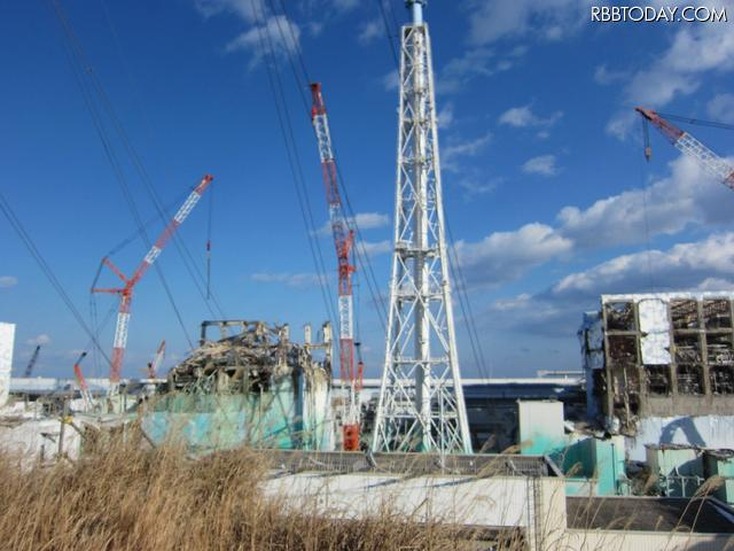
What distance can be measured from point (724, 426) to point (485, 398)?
14.8m

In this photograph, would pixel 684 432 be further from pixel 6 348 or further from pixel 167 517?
pixel 6 348

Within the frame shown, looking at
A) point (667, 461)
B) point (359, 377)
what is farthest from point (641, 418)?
point (359, 377)

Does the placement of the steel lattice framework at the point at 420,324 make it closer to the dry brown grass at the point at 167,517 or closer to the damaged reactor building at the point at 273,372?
the damaged reactor building at the point at 273,372

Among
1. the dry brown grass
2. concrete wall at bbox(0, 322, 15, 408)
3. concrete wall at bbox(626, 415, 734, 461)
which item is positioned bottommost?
concrete wall at bbox(626, 415, 734, 461)

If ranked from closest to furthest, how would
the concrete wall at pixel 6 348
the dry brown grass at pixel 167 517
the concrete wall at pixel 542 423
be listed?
the dry brown grass at pixel 167 517 → the concrete wall at pixel 542 423 → the concrete wall at pixel 6 348

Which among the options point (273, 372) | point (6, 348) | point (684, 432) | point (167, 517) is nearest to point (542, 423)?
point (684, 432)

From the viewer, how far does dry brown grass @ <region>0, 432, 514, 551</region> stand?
3.84 metres

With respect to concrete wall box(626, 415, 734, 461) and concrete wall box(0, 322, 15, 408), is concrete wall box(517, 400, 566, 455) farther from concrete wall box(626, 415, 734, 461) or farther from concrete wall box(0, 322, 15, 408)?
concrete wall box(0, 322, 15, 408)

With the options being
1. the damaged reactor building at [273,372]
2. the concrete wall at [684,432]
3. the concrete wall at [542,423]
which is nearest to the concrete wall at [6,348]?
the damaged reactor building at [273,372]

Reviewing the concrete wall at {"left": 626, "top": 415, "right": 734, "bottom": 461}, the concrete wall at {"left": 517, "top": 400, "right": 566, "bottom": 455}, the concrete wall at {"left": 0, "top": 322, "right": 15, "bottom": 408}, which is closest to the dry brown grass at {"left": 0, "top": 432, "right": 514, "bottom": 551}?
the concrete wall at {"left": 517, "top": 400, "right": 566, "bottom": 455}

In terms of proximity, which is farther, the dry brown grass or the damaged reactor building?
the damaged reactor building

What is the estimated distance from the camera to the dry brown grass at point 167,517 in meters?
3.84

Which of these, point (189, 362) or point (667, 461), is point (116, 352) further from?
point (667, 461)

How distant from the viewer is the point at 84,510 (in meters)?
4.21
